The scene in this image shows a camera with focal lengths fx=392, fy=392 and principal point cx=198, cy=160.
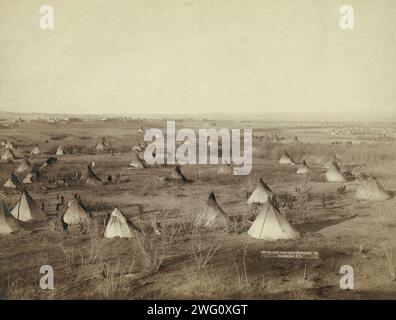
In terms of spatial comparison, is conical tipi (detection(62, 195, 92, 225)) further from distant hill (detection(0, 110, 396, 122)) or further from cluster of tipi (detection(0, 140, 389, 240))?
distant hill (detection(0, 110, 396, 122))

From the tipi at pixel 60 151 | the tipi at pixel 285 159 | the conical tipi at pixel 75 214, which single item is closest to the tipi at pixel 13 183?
the tipi at pixel 60 151

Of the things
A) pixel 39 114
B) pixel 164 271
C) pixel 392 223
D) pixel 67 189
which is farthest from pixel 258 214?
pixel 39 114

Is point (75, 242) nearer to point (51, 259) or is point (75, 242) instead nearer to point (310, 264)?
Answer: point (51, 259)

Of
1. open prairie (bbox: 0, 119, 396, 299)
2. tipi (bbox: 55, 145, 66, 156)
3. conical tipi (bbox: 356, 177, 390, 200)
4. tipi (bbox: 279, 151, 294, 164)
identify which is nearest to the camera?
open prairie (bbox: 0, 119, 396, 299)

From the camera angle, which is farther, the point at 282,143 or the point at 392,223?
the point at 282,143

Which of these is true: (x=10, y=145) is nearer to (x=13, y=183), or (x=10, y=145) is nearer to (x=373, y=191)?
(x=13, y=183)

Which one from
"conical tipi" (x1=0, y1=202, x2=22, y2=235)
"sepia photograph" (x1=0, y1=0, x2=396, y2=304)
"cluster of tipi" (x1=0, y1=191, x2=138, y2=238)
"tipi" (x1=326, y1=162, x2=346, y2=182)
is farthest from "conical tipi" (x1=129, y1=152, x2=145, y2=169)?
"tipi" (x1=326, y1=162, x2=346, y2=182)
